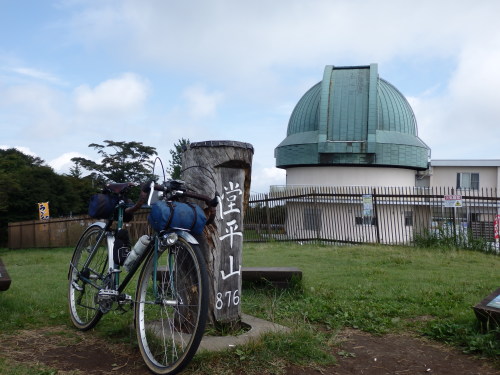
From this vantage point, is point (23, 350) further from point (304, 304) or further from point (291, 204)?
point (291, 204)

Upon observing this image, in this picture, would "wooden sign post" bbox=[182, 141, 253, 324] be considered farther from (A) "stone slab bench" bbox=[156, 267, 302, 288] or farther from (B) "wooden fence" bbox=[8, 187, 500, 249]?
(B) "wooden fence" bbox=[8, 187, 500, 249]

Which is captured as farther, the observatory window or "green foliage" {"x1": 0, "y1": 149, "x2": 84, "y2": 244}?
the observatory window

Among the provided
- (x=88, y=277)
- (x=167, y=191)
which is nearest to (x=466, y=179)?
(x=88, y=277)

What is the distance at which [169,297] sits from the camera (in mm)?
3533

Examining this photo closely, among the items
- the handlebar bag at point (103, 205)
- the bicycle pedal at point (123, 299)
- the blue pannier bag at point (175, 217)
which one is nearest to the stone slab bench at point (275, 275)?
the handlebar bag at point (103, 205)

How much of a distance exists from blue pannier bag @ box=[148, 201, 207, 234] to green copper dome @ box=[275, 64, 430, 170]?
29902 mm

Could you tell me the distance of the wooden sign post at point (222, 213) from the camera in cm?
418

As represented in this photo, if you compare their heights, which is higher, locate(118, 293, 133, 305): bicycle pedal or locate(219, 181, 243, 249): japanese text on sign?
locate(219, 181, 243, 249): japanese text on sign

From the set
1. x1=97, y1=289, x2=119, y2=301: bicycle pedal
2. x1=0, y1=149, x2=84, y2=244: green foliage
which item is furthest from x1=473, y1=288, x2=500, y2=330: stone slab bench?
x1=0, y1=149, x2=84, y2=244: green foliage

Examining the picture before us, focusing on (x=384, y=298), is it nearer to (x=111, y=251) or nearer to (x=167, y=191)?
(x=111, y=251)

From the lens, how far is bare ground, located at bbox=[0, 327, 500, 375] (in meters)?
3.55

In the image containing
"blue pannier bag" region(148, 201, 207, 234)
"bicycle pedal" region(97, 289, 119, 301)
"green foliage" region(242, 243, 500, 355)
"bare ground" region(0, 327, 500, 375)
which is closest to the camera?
"blue pannier bag" region(148, 201, 207, 234)

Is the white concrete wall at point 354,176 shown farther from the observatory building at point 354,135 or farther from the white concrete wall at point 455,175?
the white concrete wall at point 455,175

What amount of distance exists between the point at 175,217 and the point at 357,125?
100 ft
